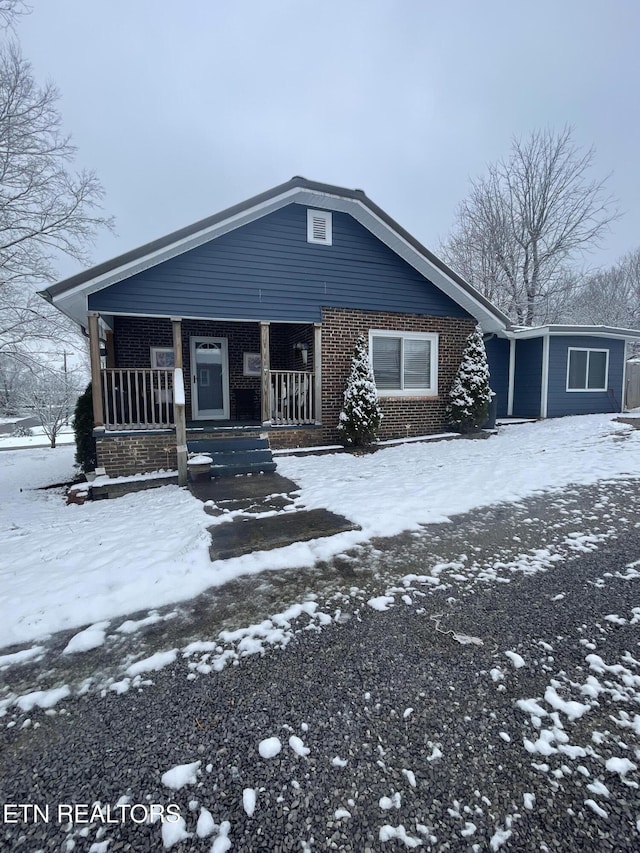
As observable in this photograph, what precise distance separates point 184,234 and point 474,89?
5777cm

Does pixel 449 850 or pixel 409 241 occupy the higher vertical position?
pixel 409 241

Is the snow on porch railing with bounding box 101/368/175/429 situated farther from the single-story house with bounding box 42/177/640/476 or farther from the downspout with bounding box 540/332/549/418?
the downspout with bounding box 540/332/549/418

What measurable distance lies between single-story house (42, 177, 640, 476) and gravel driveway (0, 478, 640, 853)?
5160 mm

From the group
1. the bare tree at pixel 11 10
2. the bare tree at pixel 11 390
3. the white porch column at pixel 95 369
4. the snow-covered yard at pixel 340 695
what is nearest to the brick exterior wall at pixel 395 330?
the white porch column at pixel 95 369

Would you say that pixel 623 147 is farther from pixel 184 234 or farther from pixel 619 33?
pixel 184 234

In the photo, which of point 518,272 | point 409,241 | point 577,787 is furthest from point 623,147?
point 577,787

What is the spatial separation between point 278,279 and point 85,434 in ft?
16.2

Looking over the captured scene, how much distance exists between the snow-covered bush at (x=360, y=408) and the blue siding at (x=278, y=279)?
141cm

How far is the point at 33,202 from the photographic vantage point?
39.9 ft

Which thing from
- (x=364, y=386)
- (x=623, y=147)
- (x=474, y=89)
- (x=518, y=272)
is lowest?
(x=364, y=386)

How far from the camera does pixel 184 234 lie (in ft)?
24.7

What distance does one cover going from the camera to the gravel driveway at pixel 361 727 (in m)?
1.47

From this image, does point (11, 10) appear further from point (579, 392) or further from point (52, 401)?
point (579, 392)

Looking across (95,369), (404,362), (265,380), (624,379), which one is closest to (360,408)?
(265,380)
